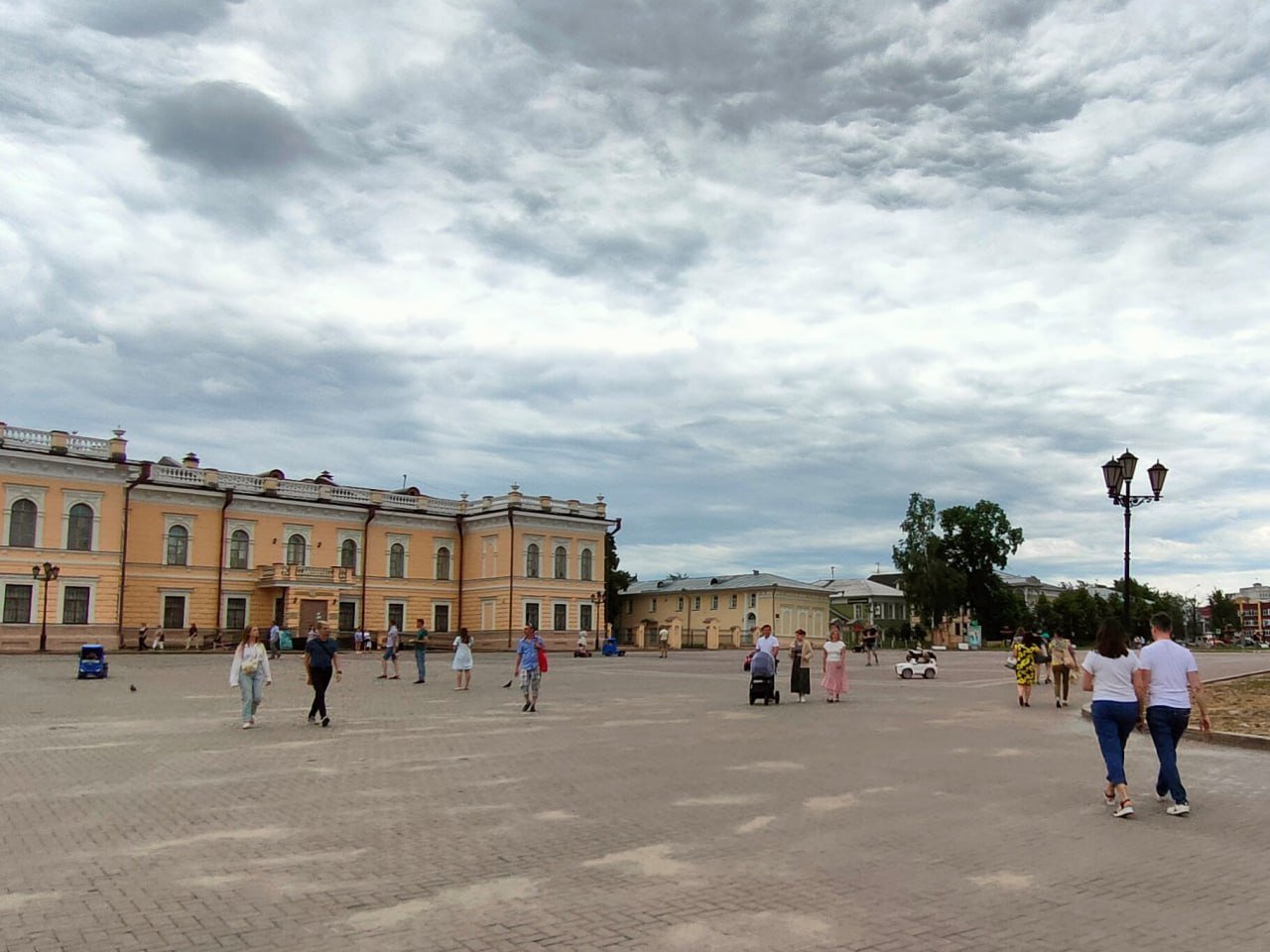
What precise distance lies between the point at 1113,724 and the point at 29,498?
51.5 m

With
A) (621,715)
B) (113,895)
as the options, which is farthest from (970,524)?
(113,895)

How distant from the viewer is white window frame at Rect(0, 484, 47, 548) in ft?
157

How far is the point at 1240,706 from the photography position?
20344 millimetres

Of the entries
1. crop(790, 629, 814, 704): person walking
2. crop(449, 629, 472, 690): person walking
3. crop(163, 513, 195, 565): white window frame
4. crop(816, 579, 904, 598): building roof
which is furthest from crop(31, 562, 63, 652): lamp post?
crop(816, 579, 904, 598): building roof

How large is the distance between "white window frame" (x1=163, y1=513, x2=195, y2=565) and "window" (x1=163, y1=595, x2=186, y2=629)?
13.6 inches

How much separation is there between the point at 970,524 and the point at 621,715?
2999 inches

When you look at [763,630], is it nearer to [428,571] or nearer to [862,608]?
[428,571]

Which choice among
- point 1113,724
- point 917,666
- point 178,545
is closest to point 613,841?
point 1113,724

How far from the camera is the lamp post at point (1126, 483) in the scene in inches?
828

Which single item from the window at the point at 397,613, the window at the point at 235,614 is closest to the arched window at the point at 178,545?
the window at the point at 235,614

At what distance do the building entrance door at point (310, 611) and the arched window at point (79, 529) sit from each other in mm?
11366

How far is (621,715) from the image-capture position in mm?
18422

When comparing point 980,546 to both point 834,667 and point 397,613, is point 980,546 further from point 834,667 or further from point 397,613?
point 834,667

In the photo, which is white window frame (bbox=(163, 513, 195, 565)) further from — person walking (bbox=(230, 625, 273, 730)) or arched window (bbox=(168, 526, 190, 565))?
person walking (bbox=(230, 625, 273, 730))
